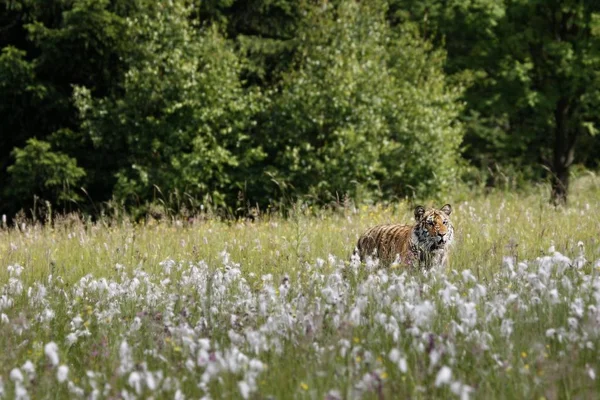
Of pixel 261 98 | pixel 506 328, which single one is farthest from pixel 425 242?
pixel 261 98

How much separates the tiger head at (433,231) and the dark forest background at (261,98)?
37.6 feet

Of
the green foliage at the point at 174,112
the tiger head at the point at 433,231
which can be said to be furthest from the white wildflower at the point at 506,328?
Answer: the green foliage at the point at 174,112

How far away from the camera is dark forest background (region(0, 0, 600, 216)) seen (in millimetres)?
21359

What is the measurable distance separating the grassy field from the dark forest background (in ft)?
41.2

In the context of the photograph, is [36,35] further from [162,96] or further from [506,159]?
[506,159]

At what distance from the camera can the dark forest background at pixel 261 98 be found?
21.4 meters

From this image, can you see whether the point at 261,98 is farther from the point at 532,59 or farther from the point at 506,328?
the point at 506,328

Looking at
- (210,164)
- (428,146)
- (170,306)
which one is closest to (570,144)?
(428,146)

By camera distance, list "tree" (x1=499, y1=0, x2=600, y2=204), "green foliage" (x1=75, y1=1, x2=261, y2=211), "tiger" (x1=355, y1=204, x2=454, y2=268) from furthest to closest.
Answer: "tree" (x1=499, y1=0, x2=600, y2=204) → "green foliage" (x1=75, y1=1, x2=261, y2=211) → "tiger" (x1=355, y1=204, x2=454, y2=268)

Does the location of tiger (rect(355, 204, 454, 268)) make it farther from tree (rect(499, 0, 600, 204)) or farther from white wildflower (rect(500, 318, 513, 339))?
tree (rect(499, 0, 600, 204))

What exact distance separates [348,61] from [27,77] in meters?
9.21

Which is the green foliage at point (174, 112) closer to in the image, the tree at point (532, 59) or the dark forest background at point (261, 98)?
the dark forest background at point (261, 98)

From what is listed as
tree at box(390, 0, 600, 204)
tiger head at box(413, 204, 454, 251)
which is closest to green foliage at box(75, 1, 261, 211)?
tree at box(390, 0, 600, 204)

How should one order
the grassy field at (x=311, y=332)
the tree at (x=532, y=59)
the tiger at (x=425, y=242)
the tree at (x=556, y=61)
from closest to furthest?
the grassy field at (x=311, y=332) → the tiger at (x=425, y=242) → the tree at (x=556, y=61) → the tree at (x=532, y=59)
